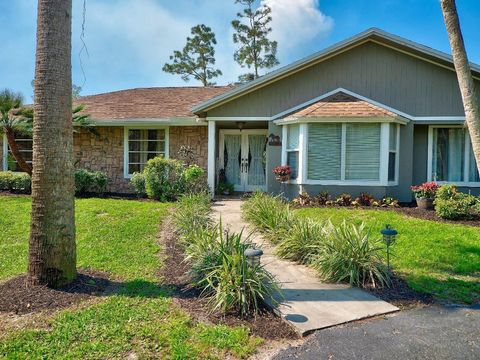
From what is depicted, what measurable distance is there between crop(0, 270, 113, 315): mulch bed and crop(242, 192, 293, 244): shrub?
136 inches

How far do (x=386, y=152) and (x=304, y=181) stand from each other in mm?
2519

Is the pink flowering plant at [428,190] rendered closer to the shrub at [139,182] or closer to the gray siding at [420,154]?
the gray siding at [420,154]

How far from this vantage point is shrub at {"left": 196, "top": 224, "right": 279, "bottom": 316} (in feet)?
13.1

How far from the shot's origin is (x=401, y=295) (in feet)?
15.2

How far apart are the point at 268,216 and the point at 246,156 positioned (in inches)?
257

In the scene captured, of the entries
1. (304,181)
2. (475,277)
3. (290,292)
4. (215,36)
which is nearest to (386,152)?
(304,181)

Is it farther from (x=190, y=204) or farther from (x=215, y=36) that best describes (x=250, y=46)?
(x=190, y=204)

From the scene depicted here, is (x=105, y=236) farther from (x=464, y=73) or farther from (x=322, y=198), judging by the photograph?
(x=464, y=73)

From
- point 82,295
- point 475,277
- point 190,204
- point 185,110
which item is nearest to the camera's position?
point 82,295

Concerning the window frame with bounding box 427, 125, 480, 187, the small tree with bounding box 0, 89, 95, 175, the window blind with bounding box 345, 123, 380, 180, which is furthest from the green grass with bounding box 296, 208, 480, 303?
the small tree with bounding box 0, 89, 95, 175

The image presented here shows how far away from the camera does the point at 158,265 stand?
5.65m

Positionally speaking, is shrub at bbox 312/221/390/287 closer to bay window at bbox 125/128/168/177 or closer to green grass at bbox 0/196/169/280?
green grass at bbox 0/196/169/280

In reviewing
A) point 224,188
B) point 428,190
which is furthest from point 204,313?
point 224,188

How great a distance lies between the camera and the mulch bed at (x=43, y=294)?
13.0 feet
